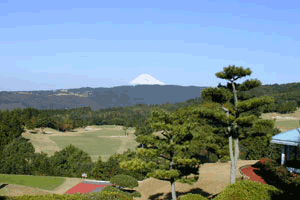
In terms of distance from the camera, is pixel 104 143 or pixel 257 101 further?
pixel 104 143

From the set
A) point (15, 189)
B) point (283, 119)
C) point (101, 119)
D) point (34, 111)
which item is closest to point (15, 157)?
point (15, 189)

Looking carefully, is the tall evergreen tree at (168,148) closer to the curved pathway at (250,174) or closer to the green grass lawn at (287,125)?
the curved pathway at (250,174)

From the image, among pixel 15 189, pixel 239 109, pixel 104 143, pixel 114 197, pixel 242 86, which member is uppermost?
pixel 242 86

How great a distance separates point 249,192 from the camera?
1066 centimetres

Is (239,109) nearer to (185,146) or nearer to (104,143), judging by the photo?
(185,146)

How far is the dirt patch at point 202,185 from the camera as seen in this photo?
2280 centimetres

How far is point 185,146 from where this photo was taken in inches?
671

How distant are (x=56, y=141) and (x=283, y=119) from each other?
205 ft

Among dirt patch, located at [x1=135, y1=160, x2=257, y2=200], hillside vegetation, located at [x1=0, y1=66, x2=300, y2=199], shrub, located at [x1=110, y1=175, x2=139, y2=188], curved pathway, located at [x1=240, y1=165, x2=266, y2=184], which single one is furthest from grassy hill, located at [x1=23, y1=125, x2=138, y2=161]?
curved pathway, located at [x1=240, y1=165, x2=266, y2=184]

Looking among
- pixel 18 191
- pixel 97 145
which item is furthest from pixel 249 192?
pixel 97 145

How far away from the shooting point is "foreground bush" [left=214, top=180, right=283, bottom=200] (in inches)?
412

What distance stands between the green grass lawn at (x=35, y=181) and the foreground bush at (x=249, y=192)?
26431 millimetres

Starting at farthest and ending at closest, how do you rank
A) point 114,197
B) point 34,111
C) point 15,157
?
point 34,111 < point 15,157 < point 114,197

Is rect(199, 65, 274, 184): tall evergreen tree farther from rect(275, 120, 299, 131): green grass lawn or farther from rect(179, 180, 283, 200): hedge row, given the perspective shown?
rect(275, 120, 299, 131): green grass lawn
